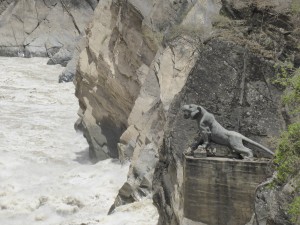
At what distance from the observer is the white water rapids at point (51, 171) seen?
514 inches

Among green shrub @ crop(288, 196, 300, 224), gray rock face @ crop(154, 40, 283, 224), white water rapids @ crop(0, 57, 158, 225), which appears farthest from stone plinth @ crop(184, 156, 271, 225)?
green shrub @ crop(288, 196, 300, 224)

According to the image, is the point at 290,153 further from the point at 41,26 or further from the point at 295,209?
the point at 41,26

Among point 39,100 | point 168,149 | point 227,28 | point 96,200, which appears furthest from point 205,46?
Result: point 39,100

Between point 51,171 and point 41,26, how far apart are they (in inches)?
890

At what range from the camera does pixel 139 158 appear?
1291 cm

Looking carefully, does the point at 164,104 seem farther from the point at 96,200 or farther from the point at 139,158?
the point at 96,200

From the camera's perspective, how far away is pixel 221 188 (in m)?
8.61

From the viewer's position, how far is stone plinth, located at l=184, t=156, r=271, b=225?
850cm

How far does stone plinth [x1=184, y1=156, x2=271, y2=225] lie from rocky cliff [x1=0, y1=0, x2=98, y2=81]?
96.7 ft

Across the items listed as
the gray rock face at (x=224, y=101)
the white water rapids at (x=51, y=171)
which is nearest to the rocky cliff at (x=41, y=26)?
the white water rapids at (x=51, y=171)

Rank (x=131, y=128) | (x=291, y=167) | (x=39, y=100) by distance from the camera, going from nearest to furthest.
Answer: (x=291, y=167), (x=131, y=128), (x=39, y=100)

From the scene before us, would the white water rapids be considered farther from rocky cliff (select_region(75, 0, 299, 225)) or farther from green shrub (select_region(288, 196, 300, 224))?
green shrub (select_region(288, 196, 300, 224))

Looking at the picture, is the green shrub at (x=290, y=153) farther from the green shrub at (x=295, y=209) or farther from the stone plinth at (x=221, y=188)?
the stone plinth at (x=221, y=188)

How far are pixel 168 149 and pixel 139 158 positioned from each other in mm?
3058
